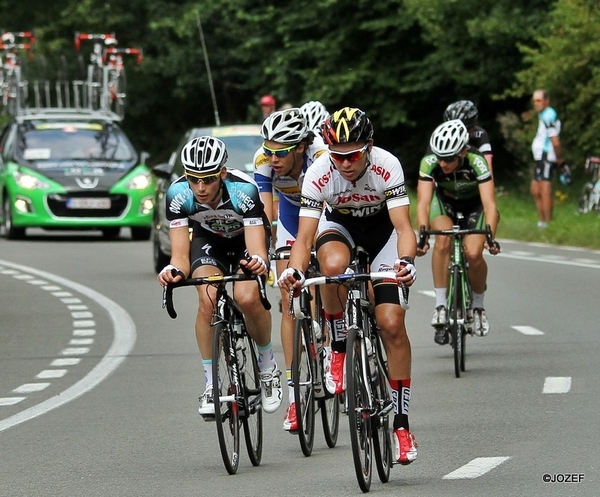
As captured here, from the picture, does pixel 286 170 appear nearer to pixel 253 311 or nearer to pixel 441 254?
pixel 253 311

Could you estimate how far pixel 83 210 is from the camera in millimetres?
28656

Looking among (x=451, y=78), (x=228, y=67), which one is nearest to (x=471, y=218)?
(x=451, y=78)

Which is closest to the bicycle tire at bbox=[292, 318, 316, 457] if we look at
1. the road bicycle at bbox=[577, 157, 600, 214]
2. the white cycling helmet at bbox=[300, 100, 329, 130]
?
the white cycling helmet at bbox=[300, 100, 329, 130]

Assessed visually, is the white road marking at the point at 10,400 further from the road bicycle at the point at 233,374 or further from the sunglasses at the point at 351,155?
the sunglasses at the point at 351,155

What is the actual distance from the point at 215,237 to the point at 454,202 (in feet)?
15.3

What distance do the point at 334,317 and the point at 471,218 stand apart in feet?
14.9

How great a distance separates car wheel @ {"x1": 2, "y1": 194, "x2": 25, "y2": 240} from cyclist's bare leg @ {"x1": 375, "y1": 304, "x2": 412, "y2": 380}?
20364mm

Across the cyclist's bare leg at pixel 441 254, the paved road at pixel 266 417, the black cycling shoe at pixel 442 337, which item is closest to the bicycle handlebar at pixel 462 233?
the cyclist's bare leg at pixel 441 254

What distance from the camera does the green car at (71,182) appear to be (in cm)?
2862

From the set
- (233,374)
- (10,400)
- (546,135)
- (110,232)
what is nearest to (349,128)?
(233,374)

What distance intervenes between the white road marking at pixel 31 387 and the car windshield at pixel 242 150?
9.04 m

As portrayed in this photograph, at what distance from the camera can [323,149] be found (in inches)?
445

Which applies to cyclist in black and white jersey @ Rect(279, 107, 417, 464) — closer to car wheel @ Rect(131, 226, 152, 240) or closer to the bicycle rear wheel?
the bicycle rear wheel

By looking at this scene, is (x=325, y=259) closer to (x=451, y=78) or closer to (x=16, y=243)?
(x=16, y=243)
